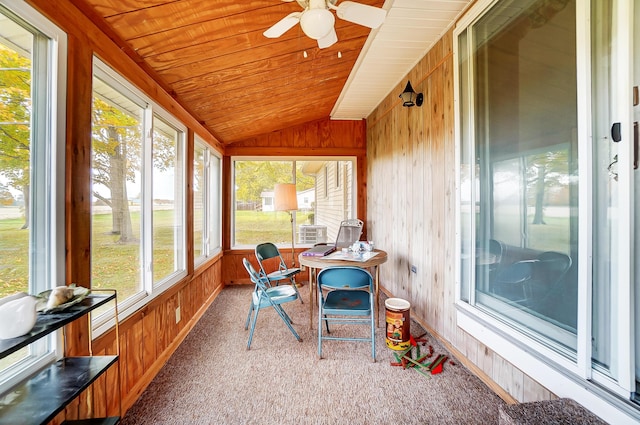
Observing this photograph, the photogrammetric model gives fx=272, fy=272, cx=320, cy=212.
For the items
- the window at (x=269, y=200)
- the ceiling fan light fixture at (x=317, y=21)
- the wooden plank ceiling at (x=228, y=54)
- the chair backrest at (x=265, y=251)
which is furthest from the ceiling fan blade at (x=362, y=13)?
the window at (x=269, y=200)

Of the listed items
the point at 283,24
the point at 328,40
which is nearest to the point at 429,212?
the point at 328,40

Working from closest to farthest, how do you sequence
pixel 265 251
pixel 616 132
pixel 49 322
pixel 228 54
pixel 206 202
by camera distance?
pixel 49 322 → pixel 616 132 → pixel 228 54 → pixel 265 251 → pixel 206 202

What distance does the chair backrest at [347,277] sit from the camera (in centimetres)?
226

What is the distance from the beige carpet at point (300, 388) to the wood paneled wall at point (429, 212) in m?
0.20

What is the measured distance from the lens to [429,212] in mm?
2734

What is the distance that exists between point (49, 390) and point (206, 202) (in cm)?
290

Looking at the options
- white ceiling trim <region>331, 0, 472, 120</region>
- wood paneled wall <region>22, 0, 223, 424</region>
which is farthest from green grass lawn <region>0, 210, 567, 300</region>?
white ceiling trim <region>331, 0, 472, 120</region>

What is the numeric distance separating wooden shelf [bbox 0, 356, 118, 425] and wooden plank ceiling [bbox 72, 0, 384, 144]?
1747mm

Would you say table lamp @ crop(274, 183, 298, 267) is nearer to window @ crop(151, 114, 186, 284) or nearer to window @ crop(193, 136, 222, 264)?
window @ crop(193, 136, 222, 264)

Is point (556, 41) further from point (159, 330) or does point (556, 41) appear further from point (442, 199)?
point (159, 330)

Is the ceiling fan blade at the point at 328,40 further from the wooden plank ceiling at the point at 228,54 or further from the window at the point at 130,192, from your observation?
the window at the point at 130,192

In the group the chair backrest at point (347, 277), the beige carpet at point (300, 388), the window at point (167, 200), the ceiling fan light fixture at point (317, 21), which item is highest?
the ceiling fan light fixture at point (317, 21)

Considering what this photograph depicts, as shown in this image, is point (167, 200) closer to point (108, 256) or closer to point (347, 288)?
point (108, 256)

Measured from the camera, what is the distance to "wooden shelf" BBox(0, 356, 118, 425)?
96cm
